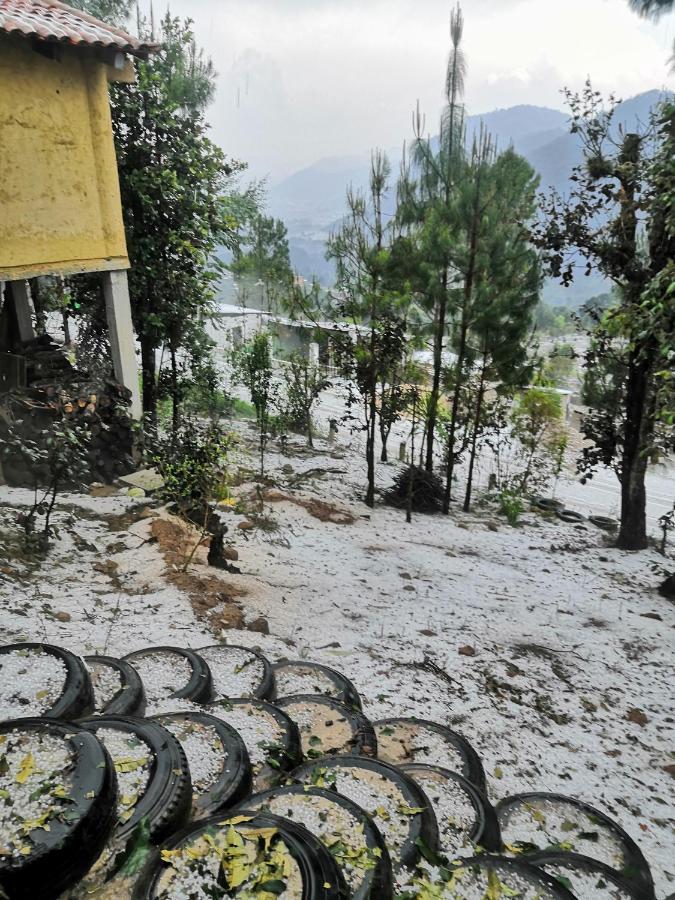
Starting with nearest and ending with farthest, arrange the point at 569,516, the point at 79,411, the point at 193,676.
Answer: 1. the point at 193,676
2. the point at 79,411
3. the point at 569,516

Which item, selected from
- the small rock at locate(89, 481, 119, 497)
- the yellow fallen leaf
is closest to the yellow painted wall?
the small rock at locate(89, 481, 119, 497)

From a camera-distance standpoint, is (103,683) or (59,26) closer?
(103,683)

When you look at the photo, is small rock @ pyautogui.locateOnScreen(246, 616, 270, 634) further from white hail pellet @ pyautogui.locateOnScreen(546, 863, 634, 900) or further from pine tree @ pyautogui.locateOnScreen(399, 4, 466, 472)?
pine tree @ pyautogui.locateOnScreen(399, 4, 466, 472)

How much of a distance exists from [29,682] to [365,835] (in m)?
1.74

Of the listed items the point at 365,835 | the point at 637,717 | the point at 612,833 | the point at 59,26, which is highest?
the point at 59,26

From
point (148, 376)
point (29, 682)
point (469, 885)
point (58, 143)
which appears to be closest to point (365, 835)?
point (469, 885)

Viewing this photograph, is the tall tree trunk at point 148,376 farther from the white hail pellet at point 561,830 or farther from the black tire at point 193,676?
the white hail pellet at point 561,830

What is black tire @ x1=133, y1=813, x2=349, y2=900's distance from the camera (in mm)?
1796

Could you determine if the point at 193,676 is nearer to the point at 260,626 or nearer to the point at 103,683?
the point at 103,683

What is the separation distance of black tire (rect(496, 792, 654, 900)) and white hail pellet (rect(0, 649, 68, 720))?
2373 millimetres

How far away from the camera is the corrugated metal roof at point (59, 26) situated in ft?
20.3

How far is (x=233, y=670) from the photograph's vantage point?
3.73 m

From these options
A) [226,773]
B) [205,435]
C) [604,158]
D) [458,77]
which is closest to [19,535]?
[205,435]

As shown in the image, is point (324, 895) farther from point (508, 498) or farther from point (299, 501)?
point (508, 498)
